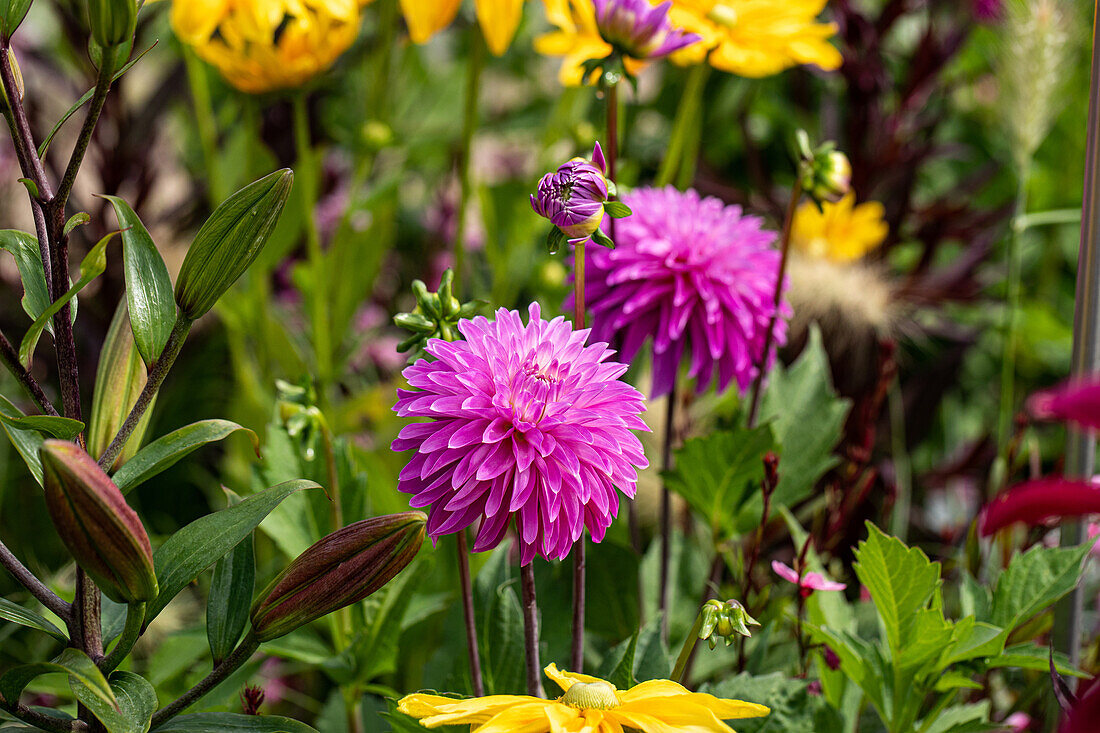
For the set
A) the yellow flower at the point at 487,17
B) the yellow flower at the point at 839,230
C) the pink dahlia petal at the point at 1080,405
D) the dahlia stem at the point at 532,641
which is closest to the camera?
the pink dahlia petal at the point at 1080,405

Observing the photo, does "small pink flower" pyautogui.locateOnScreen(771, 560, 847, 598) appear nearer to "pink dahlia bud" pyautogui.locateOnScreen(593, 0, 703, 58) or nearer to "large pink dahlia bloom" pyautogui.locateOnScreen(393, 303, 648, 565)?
"large pink dahlia bloom" pyautogui.locateOnScreen(393, 303, 648, 565)

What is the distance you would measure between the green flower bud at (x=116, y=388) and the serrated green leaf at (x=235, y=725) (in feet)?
0.29

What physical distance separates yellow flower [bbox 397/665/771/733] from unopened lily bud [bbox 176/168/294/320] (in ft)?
0.47

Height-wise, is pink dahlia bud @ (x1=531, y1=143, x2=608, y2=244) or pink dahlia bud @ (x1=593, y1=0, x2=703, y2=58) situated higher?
pink dahlia bud @ (x1=593, y1=0, x2=703, y2=58)

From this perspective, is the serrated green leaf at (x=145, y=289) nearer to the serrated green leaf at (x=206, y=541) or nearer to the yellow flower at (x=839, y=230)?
the serrated green leaf at (x=206, y=541)

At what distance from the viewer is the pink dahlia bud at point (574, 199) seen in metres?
0.28

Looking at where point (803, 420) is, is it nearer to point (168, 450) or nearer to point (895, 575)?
point (895, 575)

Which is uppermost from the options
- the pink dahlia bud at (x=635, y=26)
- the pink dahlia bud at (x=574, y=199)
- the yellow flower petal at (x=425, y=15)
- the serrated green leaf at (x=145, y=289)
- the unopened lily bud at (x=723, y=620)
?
the yellow flower petal at (x=425, y=15)

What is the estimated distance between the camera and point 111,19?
239mm

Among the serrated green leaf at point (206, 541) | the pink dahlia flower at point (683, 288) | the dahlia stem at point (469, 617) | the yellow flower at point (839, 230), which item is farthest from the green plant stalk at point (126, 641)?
the yellow flower at point (839, 230)

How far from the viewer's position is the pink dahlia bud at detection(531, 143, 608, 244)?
282 millimetres

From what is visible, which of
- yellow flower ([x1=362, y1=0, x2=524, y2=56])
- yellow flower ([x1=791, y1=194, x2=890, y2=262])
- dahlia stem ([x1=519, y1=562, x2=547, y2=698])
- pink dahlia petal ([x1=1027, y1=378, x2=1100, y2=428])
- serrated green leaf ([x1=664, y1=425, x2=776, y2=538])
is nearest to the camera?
pink dahlia petal ([x1=1027, y1=378, x2=1100, y2=428])

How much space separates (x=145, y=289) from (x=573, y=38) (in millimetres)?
338

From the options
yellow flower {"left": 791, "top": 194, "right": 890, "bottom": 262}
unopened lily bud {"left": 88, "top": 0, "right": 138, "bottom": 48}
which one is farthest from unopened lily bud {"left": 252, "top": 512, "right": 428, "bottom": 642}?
yellow flower {"left": 791, "top": 194, "right": 890, "bottom": 262}
